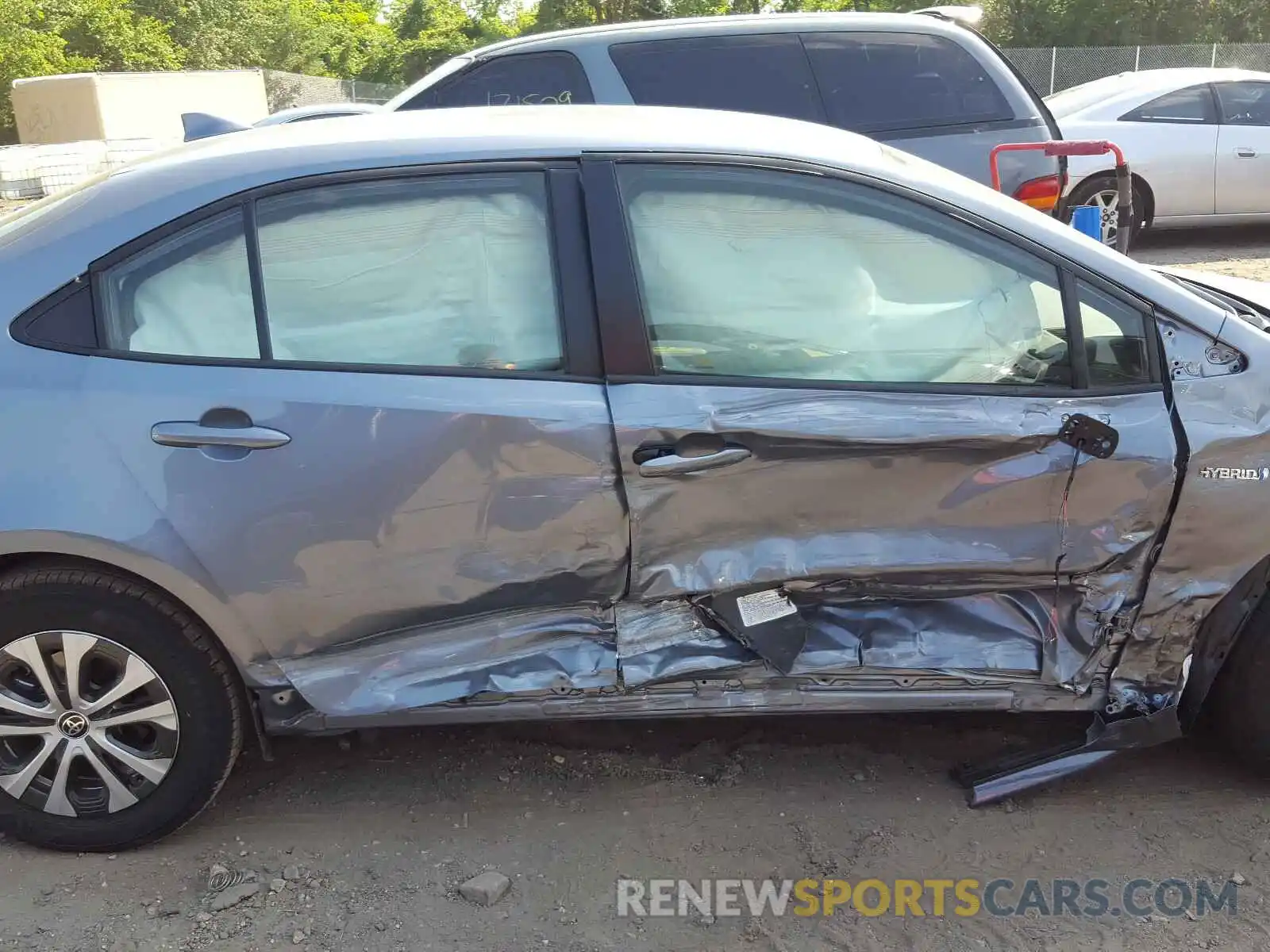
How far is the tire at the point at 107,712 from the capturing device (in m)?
2.48

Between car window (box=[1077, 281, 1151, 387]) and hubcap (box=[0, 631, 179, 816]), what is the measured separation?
7.74ft

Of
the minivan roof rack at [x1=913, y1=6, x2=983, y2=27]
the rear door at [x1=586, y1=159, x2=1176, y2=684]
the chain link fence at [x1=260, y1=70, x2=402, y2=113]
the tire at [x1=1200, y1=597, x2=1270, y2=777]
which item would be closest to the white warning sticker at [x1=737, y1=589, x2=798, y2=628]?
the rear door at [x1=586, y1=159, x2=1176, y2=684]

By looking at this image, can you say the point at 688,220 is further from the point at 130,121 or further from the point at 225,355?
the point at 130,121

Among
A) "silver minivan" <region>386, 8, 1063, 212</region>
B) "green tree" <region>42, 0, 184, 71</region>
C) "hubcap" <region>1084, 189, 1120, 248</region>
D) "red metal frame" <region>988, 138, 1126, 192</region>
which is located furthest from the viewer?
"green tree" <region>42, 0, 184, 71</region>

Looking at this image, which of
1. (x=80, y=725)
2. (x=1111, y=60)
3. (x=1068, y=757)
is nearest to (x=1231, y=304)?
(x=1068, y=757)

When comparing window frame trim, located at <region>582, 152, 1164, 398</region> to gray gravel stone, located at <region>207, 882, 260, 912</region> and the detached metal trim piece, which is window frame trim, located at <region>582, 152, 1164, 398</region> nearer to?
the detached metal trim piece

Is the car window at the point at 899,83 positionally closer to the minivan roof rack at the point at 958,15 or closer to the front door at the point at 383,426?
the minivan roof rack at the point at 958,15

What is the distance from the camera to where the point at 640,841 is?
8.97ft

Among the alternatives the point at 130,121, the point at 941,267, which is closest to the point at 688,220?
the point at 941,267

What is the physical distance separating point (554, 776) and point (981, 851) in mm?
1140

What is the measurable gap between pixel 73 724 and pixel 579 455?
4.51 ft

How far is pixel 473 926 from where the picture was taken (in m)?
2.48

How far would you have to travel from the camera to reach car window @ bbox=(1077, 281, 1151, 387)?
257cm

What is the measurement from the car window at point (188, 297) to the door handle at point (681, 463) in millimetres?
947
